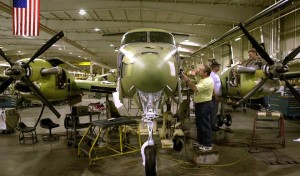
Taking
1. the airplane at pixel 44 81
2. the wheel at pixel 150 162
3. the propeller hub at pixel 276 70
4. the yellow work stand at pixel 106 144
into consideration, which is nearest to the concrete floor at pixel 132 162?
the yellow work stand at pixel 106 144

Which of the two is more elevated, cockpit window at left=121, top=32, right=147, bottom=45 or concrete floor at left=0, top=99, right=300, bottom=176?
cockpit window at left=121, top=32, right=147, bottom=45

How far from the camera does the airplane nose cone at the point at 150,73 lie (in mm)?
4547

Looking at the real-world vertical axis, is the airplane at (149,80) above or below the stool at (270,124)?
above

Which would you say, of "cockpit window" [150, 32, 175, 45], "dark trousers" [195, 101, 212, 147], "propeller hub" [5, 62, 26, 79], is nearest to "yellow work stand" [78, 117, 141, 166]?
"dark trousers" [195, 101, 212, 147]

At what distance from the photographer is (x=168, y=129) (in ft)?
26.6

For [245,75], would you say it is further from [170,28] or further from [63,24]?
[63,24]

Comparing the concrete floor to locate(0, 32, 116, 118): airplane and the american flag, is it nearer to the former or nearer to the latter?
locate(0, 32, 116, 118): airplane

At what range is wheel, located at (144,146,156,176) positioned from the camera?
4664 mm

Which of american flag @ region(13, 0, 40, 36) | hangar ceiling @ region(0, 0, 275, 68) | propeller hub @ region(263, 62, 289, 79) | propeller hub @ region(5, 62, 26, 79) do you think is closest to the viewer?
propeller hub @ region(263, 62, 289, 79)

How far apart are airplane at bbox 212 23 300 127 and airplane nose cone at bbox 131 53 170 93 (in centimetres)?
284

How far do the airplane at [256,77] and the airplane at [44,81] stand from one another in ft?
14.1

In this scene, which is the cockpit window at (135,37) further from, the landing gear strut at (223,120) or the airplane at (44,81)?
the landing gear strut at (223,120)

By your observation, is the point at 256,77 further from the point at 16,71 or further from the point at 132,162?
the point at 16,71

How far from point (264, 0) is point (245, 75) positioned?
8.00m
